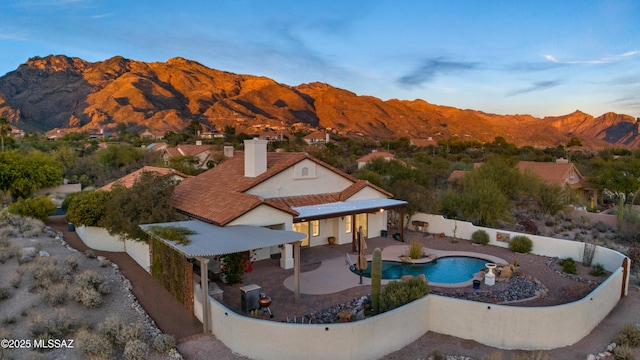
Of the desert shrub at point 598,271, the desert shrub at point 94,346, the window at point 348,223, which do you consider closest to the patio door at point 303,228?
the window at point 348,223

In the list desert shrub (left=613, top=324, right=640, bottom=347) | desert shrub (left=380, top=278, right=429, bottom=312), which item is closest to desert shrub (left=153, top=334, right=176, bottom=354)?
desert shrub (left=380, top=278, right=429, bottom=312)

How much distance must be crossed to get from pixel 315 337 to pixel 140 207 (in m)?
11.0

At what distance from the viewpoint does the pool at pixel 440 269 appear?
17.1m

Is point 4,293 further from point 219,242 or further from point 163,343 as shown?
point 219,242

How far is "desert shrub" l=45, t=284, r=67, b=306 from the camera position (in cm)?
1299

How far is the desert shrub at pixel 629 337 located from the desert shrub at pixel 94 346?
14.3 metres

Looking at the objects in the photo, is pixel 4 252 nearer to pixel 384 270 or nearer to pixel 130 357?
pixel 130 357

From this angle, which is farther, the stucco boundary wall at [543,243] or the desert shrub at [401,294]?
the stucco boundary wall at [543,243]

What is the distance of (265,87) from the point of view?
648 feet

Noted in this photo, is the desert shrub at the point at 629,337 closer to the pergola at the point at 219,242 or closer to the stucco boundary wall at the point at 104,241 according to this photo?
the pergola at the point at 219,242

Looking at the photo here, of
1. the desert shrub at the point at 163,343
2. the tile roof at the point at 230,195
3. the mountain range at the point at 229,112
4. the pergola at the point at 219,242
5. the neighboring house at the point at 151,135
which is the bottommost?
the desert shrub at the point at 163,343

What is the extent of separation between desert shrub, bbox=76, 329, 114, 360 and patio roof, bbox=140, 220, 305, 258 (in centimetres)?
302

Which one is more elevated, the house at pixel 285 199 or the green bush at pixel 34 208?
the house at pixel 285 199

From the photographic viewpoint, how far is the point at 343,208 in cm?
2081
